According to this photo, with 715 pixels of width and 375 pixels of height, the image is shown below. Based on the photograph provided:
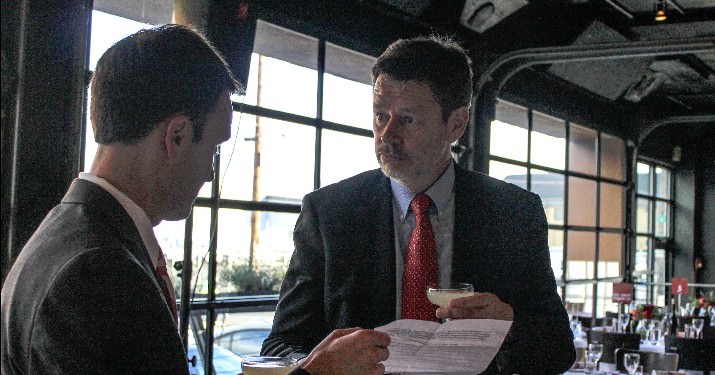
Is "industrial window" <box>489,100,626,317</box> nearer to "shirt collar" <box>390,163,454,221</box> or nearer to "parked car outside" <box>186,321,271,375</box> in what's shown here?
"parked car outside" <box>186,321,271,375</box>

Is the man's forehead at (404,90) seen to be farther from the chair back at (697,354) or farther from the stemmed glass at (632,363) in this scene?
the chair back at (697,354)

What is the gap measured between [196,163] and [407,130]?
916 mm

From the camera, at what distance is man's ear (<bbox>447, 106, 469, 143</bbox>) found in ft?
7.14

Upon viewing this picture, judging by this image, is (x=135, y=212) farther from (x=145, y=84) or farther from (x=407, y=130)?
(x=407, y=130)

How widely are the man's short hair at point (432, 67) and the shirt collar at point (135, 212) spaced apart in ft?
3.35

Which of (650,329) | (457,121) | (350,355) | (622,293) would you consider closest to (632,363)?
(622,293)

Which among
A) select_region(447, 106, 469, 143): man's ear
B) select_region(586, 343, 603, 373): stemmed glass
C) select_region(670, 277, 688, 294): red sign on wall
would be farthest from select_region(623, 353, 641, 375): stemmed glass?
select_region(670, 277, 688, 294): red sign on wall

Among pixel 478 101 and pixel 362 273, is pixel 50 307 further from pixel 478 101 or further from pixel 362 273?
pixel 478 101

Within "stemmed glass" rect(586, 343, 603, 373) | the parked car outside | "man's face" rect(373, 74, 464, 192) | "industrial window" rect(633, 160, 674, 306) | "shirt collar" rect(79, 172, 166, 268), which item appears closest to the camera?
"shirt collar" rect(79, 172, 166, 268)

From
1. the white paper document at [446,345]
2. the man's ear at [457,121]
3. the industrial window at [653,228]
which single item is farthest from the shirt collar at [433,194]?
the industrial window at [653,228]

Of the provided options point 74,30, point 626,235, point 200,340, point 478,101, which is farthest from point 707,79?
point 74,30

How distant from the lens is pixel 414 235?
6.68 ft

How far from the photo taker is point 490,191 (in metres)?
2.11

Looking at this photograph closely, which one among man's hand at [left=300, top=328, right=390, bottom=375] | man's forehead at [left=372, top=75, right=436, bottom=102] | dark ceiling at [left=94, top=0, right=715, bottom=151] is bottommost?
man's hand at [left=300, top=328, right=390, bottom=375]
